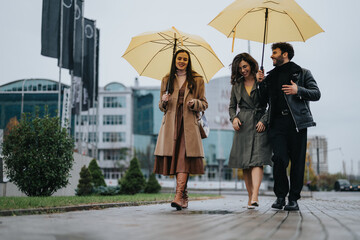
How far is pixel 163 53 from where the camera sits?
27.5ft

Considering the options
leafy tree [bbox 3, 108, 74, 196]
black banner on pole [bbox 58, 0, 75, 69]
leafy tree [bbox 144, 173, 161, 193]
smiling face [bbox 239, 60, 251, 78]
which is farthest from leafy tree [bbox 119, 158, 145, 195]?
smiling face [bbox 239, 60, 251, 78]

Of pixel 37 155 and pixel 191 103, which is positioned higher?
pixel 191 103

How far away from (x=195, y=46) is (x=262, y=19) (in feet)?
4.43

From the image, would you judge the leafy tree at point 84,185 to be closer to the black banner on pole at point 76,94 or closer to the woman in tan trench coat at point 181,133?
the black banner on pole at point 76,94

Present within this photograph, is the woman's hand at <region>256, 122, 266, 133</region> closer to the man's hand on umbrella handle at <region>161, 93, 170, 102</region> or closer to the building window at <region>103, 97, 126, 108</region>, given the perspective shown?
the man's hand on umbrella handle at <region>161, 93, 170, 102</region>

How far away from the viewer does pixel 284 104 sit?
21.4ft

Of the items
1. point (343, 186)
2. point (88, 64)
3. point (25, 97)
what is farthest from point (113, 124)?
point (88, 64)

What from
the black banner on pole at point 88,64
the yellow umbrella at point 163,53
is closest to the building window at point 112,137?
the black banner on pole at point 88,64

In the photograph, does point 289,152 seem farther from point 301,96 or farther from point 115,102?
point 115,102

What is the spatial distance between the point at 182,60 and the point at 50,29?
53.4ft

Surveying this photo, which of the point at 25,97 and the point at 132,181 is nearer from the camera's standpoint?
the point at 132,181

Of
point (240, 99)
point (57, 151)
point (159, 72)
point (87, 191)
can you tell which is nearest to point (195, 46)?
point (159, 72)

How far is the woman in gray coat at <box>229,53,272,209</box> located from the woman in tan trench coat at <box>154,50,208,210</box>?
1.89 feet

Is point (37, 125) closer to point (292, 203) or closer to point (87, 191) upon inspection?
point (87, 191)
